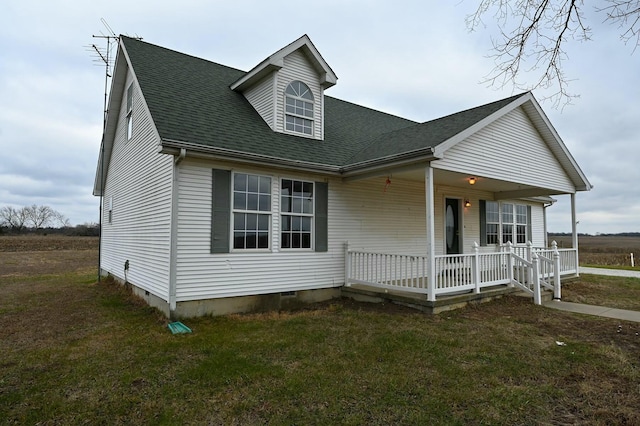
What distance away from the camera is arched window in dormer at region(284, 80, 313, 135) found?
363 inches

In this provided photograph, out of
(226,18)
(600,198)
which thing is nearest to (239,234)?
(226,18)

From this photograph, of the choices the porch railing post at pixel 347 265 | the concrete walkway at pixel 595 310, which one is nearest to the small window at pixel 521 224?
the concrete walkway at pixel 595 310

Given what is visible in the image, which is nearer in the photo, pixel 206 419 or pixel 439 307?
pixel 206 419

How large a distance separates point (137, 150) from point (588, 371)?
395 inches

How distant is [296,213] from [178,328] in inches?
135

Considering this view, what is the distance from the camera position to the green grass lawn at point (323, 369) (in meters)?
3.35

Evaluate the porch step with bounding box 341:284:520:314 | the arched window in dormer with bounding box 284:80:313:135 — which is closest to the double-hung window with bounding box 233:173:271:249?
the arched window in dormer with bounding box 284:80:313:135

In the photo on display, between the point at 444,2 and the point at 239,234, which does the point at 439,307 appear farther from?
the point at 444,2

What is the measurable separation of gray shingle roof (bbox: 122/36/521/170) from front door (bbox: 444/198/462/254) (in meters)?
3.26

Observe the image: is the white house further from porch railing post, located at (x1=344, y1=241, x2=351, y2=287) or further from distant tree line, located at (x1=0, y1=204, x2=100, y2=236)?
distant tree line, located at (x1=0, y1=204, x2=100, y2=236)

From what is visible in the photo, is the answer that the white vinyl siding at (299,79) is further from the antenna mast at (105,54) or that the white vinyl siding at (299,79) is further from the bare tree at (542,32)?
the antenna mast at (105,54)

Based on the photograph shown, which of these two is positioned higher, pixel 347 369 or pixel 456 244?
pixel 456 244

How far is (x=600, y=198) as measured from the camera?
26547mm

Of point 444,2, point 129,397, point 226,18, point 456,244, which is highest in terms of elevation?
point 226,18
